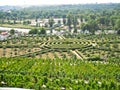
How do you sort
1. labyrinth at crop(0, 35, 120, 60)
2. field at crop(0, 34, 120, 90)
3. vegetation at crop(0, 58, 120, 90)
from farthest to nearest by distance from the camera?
labyrinth at crop(0, 35, 120, 60) < field at crop(0, 34, 120, 90) < vegetation at crop(0, 58, 120, 90)

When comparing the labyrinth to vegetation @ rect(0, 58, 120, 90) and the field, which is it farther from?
vegetation @ rect(0, 58, 120, 90)

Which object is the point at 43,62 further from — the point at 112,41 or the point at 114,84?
the point at 112,41

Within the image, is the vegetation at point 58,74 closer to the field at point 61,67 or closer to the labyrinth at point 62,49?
the field at point 61,67

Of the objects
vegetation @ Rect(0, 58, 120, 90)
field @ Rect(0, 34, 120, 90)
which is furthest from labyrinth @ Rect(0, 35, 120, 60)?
vegetation @ Rect(0, 58, 120, 90)

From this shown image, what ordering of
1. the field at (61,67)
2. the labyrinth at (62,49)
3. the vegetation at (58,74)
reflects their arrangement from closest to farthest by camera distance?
the vegetation at (58,74), the field at (61,67), the labyrinth at (62,49)

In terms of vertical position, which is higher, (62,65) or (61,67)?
(61,67)

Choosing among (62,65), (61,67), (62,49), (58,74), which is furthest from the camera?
(62,49)

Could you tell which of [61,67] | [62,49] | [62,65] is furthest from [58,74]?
[62,49]

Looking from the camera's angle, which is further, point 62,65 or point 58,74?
point 62,65

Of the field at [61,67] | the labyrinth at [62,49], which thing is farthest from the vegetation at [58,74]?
the labyrinth at [62,49]

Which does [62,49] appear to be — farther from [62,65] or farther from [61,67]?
[61,67]

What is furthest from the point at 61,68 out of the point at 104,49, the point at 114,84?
the point at 104,49
